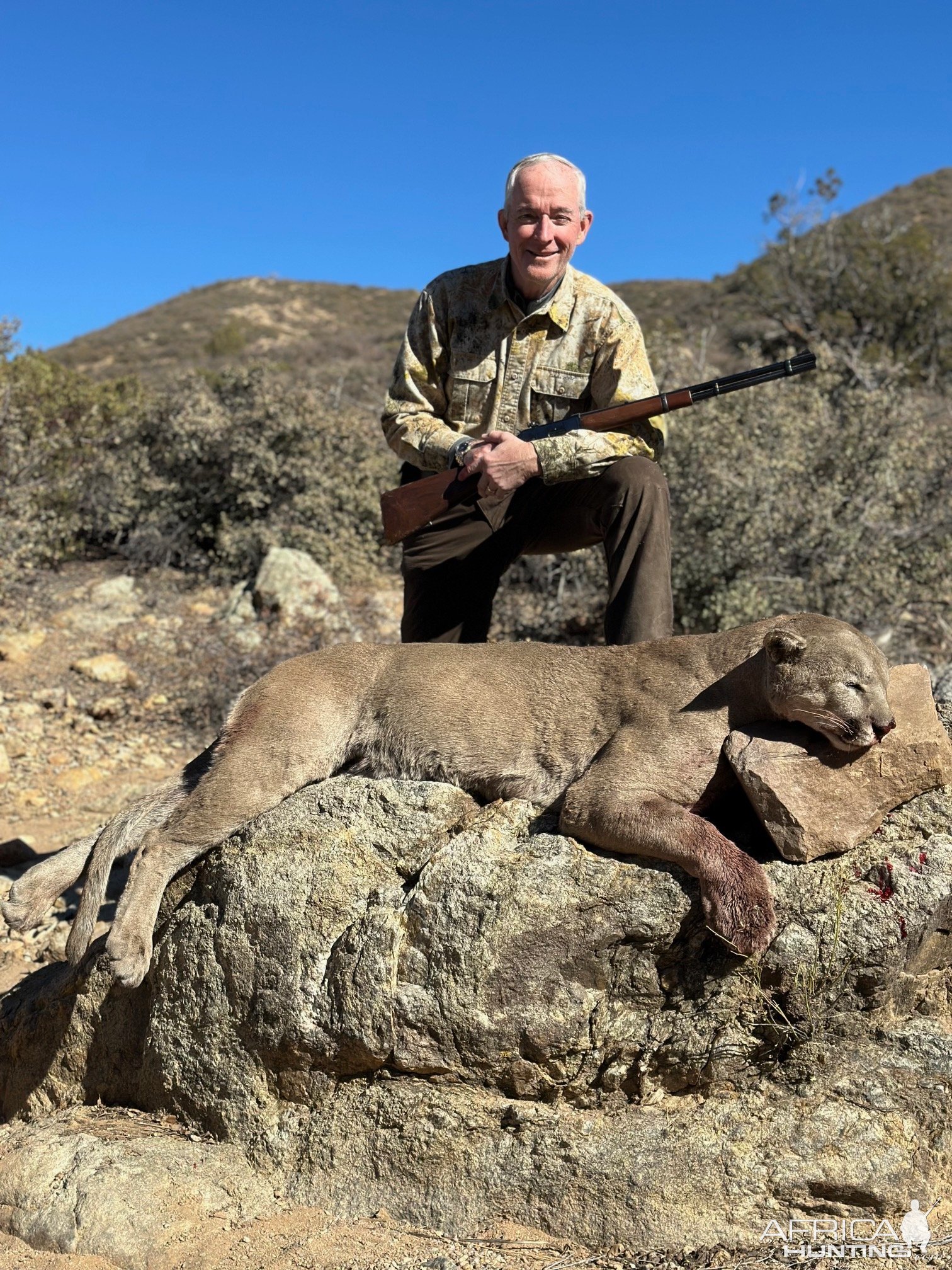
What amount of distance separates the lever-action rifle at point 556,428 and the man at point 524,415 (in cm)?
8

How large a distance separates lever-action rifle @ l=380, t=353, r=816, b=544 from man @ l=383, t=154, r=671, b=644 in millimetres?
81

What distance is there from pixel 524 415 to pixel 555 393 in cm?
20

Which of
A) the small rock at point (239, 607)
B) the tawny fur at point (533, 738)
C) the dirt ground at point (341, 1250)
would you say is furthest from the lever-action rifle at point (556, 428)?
the small rock at point (239, 607)

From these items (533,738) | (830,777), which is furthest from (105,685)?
(830,777)

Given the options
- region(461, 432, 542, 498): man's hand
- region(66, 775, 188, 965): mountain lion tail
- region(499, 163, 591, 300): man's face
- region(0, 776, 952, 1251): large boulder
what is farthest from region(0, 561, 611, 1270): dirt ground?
region(499, 163, 591, 300): man's face

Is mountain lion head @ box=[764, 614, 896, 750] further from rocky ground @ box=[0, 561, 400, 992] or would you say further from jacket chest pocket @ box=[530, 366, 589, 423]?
rocky ground @ box=[0, 561, 400, 992]

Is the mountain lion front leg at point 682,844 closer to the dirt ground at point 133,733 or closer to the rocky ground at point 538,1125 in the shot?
the rocky ground at point 538,1125

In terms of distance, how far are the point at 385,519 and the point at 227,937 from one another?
2.38 meters

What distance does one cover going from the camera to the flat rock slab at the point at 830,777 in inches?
145

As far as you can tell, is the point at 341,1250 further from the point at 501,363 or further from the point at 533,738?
the point at 501,363

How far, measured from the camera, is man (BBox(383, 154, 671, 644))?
→ 523 cm

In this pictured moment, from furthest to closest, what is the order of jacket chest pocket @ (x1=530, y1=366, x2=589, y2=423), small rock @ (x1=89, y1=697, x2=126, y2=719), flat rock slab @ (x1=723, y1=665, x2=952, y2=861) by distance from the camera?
1. small rock @ (x1=89, y1=697, x2=126, y2=719)
2. jacket chest pocket @ (x1=530, y1=366, x2=589, y2=423)
3. flat rock slab @ (x1=723, y1=665, x2=952, y2=861)

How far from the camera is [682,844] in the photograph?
142 inches

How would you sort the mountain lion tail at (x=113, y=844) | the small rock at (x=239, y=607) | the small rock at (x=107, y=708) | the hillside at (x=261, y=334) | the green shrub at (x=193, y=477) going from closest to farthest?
the mountain lion tail at (x=113, y=844) → the small rock at (x=107, y=708) → the small rock at (x=239, y=607) → the green shrub at (x=193, y=477) → the hillside at (x=261, y=334)
